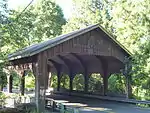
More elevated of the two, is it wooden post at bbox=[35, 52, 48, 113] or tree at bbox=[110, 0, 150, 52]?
tree at bbox=[110, 0, 150, 52]

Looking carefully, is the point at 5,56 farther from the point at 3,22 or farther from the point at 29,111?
the point at 29,111

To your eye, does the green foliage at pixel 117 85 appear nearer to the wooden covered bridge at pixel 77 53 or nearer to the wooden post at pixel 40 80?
the wooden covered bridge at pixel 77 53

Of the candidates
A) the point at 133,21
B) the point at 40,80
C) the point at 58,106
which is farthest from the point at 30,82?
the point at 58,106

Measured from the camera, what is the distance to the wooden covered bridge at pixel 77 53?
18703mm

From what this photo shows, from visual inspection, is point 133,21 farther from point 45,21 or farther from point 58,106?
point 45,21

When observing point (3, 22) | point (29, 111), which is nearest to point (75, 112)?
point (29, 111)

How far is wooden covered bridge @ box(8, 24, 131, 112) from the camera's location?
1870 centimetres

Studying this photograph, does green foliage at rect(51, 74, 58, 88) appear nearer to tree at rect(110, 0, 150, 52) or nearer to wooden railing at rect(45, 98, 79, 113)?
tree at rect(110, 0, 150, 52)

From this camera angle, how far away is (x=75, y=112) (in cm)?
1462

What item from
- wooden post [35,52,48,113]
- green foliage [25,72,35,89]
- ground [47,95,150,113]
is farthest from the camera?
green foliage [25,72,35,89]

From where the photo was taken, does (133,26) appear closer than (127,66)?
No

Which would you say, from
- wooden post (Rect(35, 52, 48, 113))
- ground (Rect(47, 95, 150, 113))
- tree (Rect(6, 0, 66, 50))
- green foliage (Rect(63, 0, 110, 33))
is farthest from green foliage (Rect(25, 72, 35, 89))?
wooden post (Rect(35, 52, 48, 113))

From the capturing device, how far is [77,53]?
842 inches

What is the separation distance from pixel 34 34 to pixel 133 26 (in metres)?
25.4
